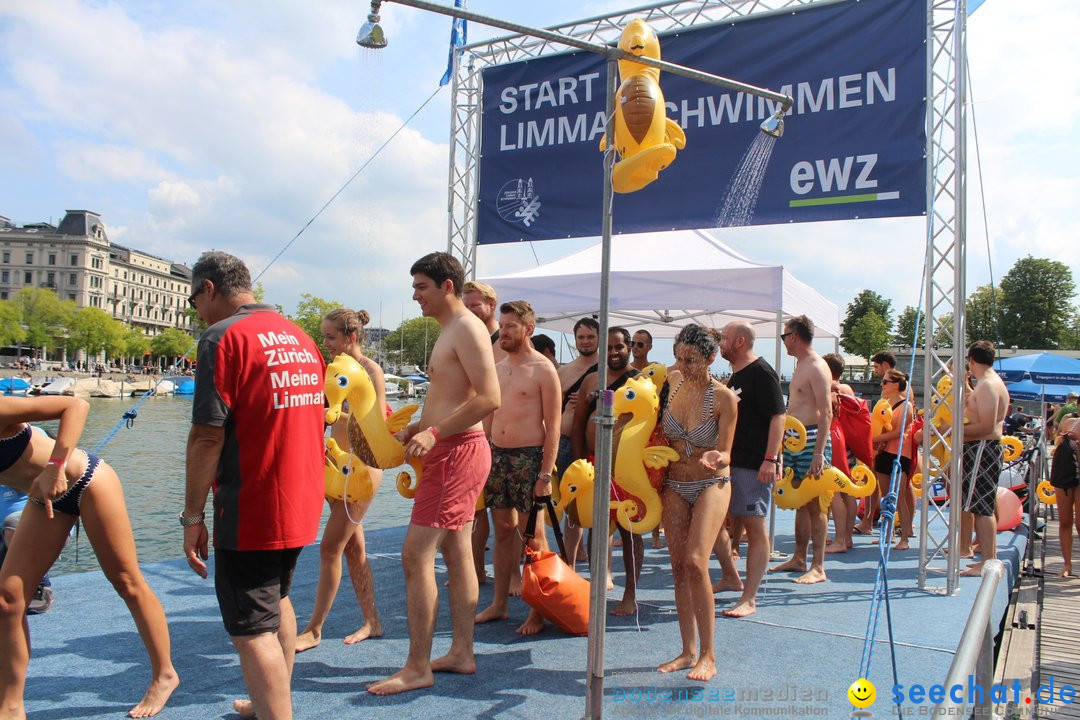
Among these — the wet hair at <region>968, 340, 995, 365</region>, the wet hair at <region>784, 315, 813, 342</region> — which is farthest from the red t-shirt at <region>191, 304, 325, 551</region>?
the wet hair at <region>968, 340, 995, 365</region>

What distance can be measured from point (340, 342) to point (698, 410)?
73.2 inches

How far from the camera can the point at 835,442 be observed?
626 cm

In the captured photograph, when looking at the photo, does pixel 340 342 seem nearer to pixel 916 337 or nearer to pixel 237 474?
pixel 237 474

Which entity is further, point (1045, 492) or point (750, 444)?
point (1045, 492)

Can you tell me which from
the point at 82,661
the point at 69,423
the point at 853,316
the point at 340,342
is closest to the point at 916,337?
the point at 340,342

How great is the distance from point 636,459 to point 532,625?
1064 mm

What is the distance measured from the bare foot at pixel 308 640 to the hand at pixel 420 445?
1.42 meters

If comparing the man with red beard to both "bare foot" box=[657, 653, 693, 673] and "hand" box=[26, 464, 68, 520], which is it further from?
"hand" box=[26, 464, 68, 520]

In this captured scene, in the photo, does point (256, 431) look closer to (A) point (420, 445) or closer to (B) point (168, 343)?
(A) point (420, 445)

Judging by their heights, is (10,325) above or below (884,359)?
above

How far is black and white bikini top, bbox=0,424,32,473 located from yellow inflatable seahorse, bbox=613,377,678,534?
2.70 m

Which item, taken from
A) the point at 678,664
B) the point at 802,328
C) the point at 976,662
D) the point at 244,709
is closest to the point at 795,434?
the point at 802,328

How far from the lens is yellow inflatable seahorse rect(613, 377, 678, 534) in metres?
4.09

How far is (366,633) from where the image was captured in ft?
12.8
